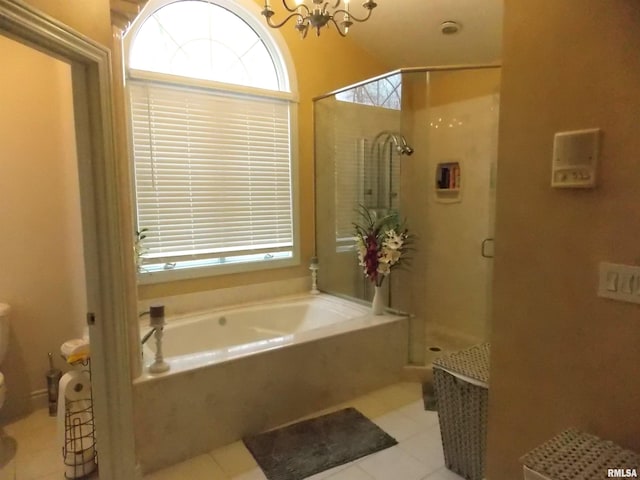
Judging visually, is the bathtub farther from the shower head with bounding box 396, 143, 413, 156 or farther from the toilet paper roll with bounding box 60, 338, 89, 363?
the shower head with bounding box 396, 143, 413, 156

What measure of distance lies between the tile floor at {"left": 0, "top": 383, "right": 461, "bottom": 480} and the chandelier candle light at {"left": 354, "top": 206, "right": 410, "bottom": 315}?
2.83 feet

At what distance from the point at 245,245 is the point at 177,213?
596mm

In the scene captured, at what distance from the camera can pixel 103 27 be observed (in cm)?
157

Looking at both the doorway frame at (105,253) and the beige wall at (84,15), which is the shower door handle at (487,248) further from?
the beige wall at (84,15)

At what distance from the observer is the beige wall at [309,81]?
326 centimetres

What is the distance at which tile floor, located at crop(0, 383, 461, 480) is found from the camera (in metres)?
1.92

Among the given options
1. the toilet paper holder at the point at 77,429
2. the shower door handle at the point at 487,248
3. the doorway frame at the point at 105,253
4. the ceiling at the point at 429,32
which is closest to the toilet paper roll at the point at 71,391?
the toilet paper holder at the point at 77,429

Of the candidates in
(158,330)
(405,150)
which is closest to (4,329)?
(158,330)

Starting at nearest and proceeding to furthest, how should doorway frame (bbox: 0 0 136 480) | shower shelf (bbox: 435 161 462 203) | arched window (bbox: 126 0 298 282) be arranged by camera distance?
doorway frame (bbox: 0 0 136 480) → arched window (bbox: 126 0 298 282) → shower shelf (bbox: 435 161 462 203)

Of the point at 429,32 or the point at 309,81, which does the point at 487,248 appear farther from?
the point at 309,81

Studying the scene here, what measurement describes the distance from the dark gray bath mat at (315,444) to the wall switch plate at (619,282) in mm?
1449

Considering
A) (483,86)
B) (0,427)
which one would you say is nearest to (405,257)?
(483,86)

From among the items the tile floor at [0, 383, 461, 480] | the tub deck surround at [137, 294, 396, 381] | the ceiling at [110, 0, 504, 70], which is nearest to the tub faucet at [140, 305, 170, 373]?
the tub deck surround at [137, 294, 396, 381]

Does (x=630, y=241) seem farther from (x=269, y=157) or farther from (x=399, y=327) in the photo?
(x=269, y=157)
